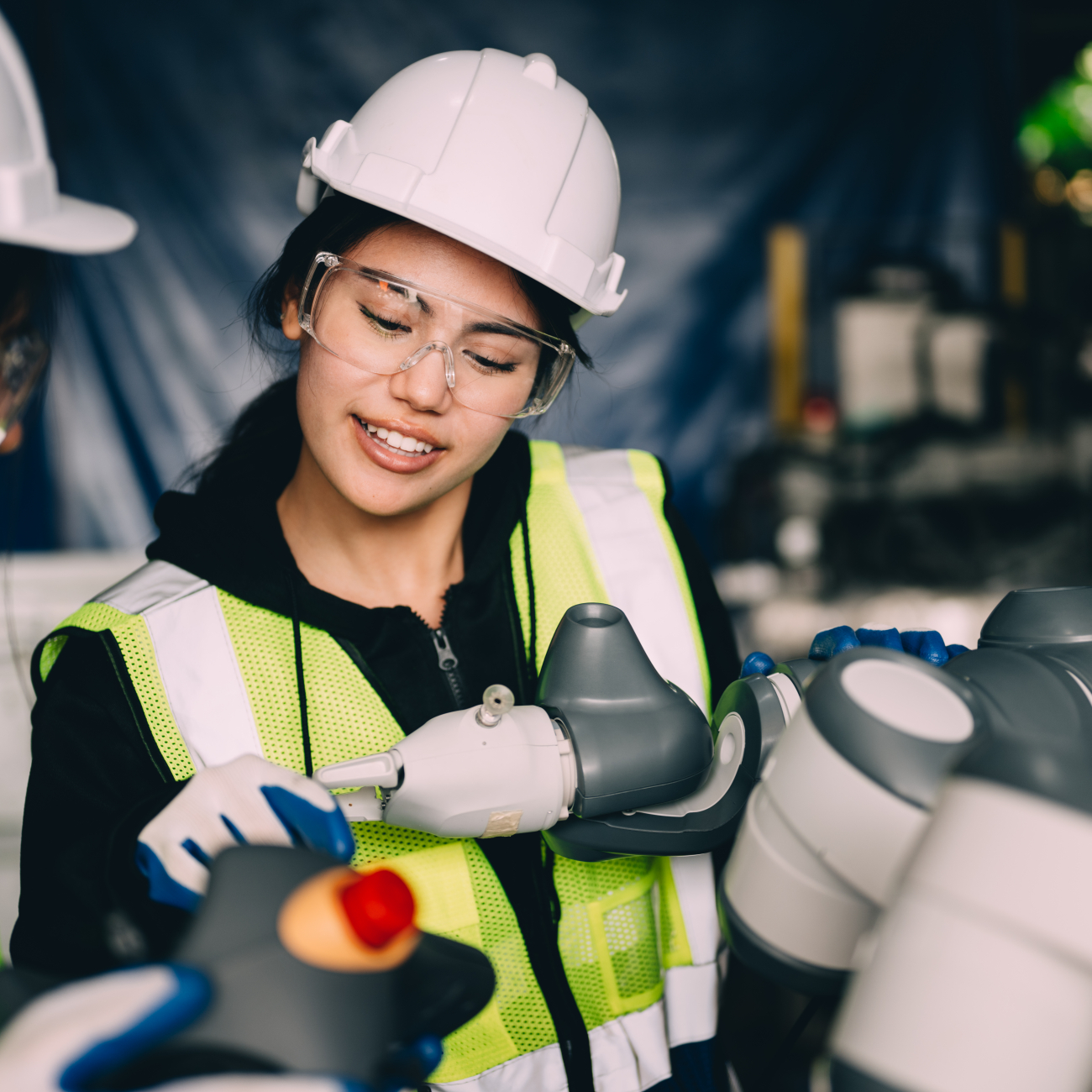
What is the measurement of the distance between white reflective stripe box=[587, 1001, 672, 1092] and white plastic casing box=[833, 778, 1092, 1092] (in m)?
0.77

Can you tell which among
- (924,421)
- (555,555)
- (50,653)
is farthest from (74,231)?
(924,421)

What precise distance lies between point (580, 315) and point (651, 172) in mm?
2002

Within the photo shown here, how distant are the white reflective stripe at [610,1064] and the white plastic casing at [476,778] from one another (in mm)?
435

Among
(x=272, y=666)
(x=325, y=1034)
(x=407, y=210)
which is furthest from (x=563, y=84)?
(x=325, y=1034)

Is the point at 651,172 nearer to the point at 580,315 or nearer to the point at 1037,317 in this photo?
the point at 1037,317

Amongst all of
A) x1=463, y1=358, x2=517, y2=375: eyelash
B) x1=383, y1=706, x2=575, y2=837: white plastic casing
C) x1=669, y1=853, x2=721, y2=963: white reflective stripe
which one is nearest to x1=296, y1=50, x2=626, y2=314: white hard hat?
x1=463, y1=358, x2=517, y2=375: eyelash

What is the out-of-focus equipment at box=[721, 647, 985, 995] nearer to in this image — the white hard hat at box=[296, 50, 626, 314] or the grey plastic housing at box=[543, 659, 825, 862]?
the grey plastic housing at box=[543, 659, 825, 862]

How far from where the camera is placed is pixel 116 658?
1.07 m

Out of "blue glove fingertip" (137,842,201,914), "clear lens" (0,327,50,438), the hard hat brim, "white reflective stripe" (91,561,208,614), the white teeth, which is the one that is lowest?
"white reflective stripe" (91,561,208,614)

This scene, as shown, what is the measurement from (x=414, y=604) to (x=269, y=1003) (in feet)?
2.51

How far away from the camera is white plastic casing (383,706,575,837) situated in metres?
0.88

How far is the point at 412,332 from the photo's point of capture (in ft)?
3.55

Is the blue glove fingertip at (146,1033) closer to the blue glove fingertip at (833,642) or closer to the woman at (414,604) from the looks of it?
Answer: the woman at (414,604)

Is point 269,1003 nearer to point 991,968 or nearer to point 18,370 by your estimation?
point 991,968
